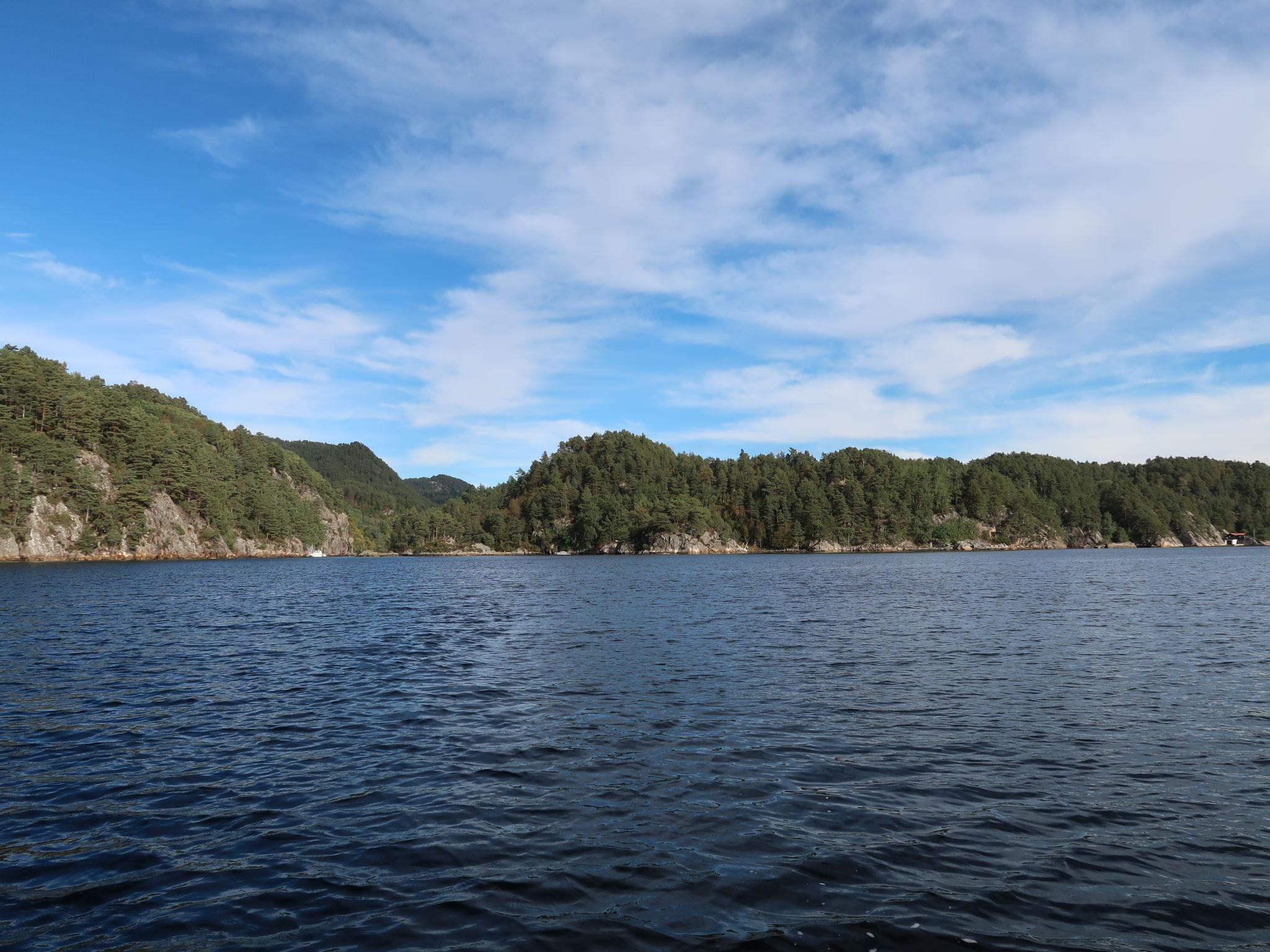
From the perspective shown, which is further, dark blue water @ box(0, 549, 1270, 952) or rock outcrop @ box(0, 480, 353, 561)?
rock outcrop @ box(0, 480, 353, 561)

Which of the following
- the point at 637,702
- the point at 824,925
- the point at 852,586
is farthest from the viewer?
the point at 852,586

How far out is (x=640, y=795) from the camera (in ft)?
48.2

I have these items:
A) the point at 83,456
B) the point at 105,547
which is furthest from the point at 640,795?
the point at 83,456

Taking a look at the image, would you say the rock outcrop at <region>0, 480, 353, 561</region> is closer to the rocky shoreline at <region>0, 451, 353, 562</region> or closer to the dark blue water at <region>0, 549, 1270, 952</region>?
the rocky shoreline at <region>0, 451, 353, 562</region>

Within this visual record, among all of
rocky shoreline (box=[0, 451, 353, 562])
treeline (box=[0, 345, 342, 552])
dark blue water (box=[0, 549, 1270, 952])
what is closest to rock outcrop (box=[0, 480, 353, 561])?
rocky shoreline (box=[0, 451, 353, 562])

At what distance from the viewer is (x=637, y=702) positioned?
22.9 m

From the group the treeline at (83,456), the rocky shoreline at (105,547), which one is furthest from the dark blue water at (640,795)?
the treeline at (83,456)

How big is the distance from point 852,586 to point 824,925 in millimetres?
72833

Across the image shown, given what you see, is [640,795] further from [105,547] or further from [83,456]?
[83,456]

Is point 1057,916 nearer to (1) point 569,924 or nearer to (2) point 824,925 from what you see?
(2) point 824,925

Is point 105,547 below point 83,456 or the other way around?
below

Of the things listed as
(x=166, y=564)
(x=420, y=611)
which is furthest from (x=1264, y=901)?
(x=166, y=564)

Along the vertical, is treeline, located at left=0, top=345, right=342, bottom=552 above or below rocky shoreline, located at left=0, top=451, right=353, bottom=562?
above

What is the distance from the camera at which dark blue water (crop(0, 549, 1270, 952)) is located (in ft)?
32.3
